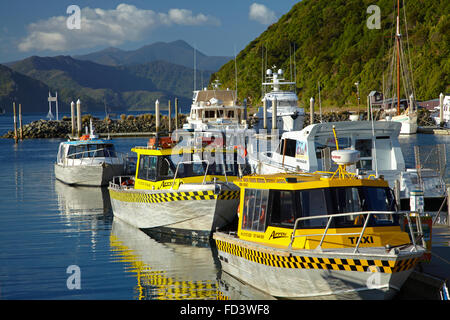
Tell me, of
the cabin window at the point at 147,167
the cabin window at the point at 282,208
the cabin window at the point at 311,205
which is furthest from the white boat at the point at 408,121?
the cabin window at the point at 311,205

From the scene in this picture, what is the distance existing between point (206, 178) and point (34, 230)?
7415mm

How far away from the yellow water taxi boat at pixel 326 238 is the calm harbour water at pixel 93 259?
1424mm

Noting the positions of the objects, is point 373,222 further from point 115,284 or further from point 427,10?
point 427,10

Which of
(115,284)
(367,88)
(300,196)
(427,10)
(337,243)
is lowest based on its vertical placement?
(115,284)

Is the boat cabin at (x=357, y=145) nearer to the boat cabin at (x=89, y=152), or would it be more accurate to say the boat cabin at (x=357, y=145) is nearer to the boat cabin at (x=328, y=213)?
the boat cabin at (x=328, y=213)

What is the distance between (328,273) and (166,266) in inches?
274

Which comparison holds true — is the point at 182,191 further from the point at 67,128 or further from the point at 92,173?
the point at 67,128

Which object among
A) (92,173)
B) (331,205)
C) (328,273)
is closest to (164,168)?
(331,205)

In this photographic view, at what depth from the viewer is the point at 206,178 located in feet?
64.7

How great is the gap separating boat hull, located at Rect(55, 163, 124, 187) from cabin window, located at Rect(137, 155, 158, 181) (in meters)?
12.9

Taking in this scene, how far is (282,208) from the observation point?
12.2 metres

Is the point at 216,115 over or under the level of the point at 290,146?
over

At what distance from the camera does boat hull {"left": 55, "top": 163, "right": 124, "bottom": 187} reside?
34188 mm
